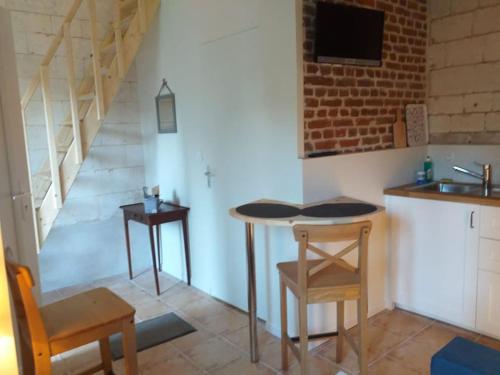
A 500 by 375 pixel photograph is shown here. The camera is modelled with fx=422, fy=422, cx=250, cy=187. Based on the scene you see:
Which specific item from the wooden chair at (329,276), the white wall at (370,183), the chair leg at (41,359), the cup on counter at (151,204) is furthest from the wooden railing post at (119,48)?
the chair leg at (41,359)

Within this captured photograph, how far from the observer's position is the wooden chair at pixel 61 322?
1.74 m

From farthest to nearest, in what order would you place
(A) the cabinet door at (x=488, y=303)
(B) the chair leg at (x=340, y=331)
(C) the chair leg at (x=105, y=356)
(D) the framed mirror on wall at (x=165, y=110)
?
(D) the framed mirror on wall at (x=165, y=110) → (A) the cabinet door at (x=488, y=303) → (B) the chair leg at (x=340, y=331) → (C) the chair leg at (x=105, y=356)

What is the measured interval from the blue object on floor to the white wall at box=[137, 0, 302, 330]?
3.45ft

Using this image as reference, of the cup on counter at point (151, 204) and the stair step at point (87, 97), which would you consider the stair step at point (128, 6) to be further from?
the cup on counter at point (151, 204)

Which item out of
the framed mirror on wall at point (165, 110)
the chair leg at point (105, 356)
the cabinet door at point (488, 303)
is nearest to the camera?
the chair leg at point (105, 356)

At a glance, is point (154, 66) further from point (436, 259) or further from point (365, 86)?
point (436, 259)

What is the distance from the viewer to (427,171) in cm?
344

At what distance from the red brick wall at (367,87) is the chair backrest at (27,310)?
165cm

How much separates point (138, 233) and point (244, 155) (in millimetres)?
1794

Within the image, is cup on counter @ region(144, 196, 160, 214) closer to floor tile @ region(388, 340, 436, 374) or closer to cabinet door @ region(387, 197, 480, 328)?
cabinet door @ region(387, 197, 480, 328)

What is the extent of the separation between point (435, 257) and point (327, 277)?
45.7 inches

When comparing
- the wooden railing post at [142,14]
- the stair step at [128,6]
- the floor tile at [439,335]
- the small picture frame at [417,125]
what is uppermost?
the stair step at [128,6]

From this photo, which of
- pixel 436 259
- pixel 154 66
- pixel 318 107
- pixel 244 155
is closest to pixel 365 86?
pixel 318 107

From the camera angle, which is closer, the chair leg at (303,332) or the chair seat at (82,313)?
the chair seat at (82,313)
